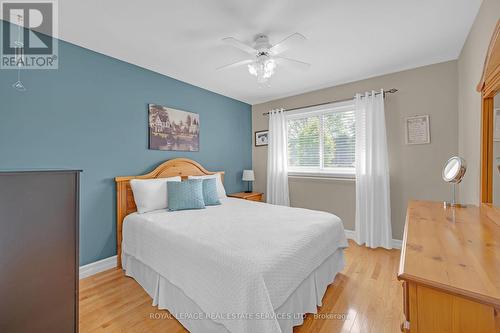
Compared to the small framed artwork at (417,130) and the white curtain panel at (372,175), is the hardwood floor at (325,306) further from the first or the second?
the small framed artwork at (417,130)

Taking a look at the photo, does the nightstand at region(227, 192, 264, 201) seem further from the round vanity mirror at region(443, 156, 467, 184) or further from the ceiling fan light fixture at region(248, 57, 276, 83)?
the round vanity mirror at region(443, 156, 467, 184)

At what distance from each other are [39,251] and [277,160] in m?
3.49

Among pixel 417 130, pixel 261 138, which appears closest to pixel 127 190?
pixel 261 138

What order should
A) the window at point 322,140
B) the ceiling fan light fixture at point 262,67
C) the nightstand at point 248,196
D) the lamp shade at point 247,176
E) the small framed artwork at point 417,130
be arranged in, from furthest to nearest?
the lamp shade at point 247,176
the nightstand at point 248,196
the window at point 322,140
the small framed artwork at point 417,130
the ceiling fan light fixture at point 262,67

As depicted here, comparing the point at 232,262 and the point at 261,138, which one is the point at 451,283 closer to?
the point at 232,262

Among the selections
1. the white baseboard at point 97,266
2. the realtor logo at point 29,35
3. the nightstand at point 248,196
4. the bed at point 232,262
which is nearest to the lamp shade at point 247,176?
the nightstand at point 248,196

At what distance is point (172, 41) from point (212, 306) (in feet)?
8.00

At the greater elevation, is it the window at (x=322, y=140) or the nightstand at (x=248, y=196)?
the window at (x=322, y=140)

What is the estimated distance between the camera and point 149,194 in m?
2.59

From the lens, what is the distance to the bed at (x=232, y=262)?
49.7 inches

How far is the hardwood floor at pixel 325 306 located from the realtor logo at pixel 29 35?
225 cm

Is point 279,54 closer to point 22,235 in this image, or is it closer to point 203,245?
point 203,245

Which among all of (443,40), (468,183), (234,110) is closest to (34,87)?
(234,110)

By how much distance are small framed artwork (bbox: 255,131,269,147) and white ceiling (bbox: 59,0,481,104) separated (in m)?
1.60
